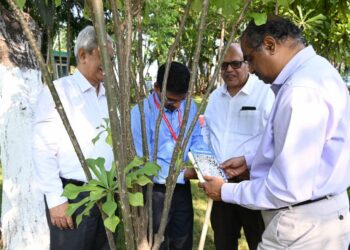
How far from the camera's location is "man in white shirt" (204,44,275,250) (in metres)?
2.63

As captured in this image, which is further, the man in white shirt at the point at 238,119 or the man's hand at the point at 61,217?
the man in white shirt at the point at 238,119

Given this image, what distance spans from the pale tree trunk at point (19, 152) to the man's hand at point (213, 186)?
5.74 feet

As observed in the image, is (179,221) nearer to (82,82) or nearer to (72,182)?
(72,182)

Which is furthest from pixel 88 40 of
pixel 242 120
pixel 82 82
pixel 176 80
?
pixel 242 120

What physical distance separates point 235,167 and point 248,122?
36 cm

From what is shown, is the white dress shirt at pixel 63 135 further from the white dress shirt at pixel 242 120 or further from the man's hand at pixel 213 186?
the white dress shirt at pixel 242 120

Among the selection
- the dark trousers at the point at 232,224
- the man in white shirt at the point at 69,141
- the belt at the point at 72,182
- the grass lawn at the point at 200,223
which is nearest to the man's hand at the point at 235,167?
the dark trousers at the point at 232,224

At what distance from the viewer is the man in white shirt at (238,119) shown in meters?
2.63

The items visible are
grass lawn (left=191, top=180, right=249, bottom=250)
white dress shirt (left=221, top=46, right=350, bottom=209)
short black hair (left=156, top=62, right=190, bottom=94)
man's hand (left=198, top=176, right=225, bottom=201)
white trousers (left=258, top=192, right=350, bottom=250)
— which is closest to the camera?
white dress shirt (left=221, top=46, right=350, bottom=209)

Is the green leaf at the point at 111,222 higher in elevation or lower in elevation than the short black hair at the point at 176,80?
lower

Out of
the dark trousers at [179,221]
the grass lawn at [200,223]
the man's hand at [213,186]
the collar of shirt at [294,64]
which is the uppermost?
the collar of shirt at [294,64]

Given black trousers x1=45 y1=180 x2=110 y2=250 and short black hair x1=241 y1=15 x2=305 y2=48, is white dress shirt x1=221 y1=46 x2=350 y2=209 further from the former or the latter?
black trousers x1=45 y1=180 x2=110 y2=250

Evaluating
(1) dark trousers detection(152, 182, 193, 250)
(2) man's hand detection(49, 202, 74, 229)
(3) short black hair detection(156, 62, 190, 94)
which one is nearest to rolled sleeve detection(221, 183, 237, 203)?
(2) man's hand detection(49, 202, 74, 229)

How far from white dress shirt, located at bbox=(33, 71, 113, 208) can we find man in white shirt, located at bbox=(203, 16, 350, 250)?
32.8 inches
